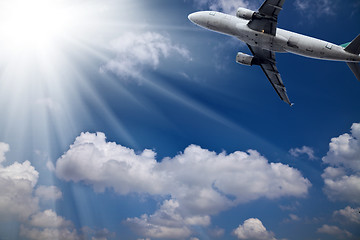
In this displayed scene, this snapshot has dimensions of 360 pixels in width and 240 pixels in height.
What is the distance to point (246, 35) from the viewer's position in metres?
46.5

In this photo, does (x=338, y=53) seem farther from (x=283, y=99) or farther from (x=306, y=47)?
(x=283, y=99)

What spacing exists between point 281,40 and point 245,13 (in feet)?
23.3

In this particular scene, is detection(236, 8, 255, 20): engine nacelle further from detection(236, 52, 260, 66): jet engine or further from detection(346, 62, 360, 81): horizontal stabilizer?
detection(346, 62, 360, 81): horizontal stabilizer

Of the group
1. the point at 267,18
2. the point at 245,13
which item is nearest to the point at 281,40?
the point at 267,18

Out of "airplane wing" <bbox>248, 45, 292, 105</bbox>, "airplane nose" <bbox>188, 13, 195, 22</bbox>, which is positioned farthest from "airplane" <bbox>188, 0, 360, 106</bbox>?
"airplane wing" <bbox>248, 45, 292, 105</bbox>

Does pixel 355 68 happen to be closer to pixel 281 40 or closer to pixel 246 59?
pixel 281 40

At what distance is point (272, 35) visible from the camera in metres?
44.5

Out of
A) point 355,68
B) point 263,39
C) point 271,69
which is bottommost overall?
point 355,68

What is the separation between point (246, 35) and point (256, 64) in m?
10.8

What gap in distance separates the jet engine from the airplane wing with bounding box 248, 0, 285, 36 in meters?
10.3

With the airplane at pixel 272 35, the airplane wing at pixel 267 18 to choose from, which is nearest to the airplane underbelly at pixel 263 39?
the airplane at pixel 272 35

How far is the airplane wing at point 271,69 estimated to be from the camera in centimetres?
5529

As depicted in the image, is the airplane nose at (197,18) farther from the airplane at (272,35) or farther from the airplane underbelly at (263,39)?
the airplane underbelly at (263,39)

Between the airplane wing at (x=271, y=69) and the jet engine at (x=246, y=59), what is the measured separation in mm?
888
